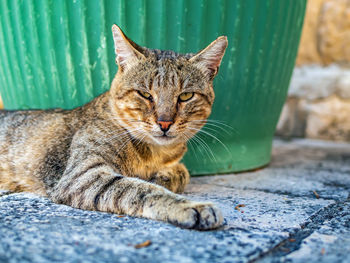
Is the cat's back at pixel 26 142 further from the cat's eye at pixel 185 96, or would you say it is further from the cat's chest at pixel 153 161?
the cat's eye at pixel 185 96

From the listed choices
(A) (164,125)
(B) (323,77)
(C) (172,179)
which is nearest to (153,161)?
(C) (172,179)

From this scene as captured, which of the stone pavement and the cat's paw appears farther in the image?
the cat's paw

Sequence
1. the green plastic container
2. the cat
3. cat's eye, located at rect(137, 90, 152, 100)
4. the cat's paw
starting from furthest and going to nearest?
the green plastic container, cat's eye, located at rect(137, 90, 152, 100), the cat, the cat's paw

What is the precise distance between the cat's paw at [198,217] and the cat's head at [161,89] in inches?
19.0

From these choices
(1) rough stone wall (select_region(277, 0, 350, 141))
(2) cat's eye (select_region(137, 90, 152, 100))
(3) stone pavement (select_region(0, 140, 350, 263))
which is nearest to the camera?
(3) stone pavement (select_region(0, 140, 350, 263))

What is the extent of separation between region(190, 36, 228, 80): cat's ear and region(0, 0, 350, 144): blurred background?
6.49 feet

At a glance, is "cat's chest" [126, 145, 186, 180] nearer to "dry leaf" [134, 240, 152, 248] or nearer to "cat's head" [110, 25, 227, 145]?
"cat's head" [110, 25, 227, 145]

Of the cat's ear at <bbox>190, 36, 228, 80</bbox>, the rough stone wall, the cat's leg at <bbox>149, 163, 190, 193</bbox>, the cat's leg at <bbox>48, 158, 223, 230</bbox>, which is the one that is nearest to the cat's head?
the cat's ear at <bbox>190, 36, 228, 80</bbox>

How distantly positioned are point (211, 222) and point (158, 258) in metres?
0.26

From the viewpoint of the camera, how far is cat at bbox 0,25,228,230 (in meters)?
1.57

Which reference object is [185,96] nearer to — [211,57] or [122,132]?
[211,57]

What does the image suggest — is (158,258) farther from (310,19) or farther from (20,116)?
(310,19)

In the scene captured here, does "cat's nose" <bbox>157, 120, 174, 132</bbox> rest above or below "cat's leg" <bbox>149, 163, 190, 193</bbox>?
above

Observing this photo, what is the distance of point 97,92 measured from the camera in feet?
6.54
